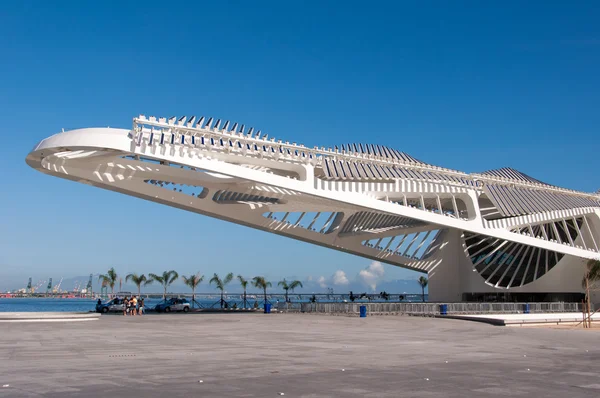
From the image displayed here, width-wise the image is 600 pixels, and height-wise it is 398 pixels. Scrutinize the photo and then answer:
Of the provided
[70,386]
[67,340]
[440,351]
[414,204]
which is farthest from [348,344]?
[414,204]

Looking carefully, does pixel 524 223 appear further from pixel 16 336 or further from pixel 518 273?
pixel 16 336

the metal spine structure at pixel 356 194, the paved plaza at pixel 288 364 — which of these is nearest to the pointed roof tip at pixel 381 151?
the metal spine structure at pixel 356 194

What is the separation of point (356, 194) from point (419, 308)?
840 centimetres

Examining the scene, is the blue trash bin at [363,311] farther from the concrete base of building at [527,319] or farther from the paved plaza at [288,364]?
the paved plaza at [288,364]

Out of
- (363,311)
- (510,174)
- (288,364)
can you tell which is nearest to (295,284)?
(510,174)

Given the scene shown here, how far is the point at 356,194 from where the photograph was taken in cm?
3275

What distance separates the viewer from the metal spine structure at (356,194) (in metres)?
27.6

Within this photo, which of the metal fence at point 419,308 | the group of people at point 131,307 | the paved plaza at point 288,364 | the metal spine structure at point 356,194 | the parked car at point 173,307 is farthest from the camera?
the parked car at point 173,307

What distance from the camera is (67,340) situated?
59.6 feet

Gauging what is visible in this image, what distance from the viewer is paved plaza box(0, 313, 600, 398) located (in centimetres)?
985

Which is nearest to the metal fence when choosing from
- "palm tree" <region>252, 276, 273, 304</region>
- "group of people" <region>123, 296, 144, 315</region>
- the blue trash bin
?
the blue trash bin

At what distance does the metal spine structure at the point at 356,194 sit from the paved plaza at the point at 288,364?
860 centimetres

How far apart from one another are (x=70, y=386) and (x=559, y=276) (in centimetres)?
4410

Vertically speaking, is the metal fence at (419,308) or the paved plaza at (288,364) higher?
the metal fence at (419,308)
